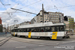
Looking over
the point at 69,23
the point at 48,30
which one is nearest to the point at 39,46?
the point at 48,30

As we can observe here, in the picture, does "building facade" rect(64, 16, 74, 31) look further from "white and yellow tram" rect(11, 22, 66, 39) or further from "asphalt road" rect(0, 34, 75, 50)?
"asphalt road" rect(0, 34, 75, 50)

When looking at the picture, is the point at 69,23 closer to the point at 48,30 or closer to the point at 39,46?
the point at 48,30

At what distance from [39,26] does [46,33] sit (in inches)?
97.6

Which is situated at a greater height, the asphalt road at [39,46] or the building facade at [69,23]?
the building facade at [69,23]

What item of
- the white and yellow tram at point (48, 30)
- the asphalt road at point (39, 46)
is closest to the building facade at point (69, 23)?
the white and yellow tram at point (48, 30)

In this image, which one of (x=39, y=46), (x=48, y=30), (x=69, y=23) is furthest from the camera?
(x=69, y=23)

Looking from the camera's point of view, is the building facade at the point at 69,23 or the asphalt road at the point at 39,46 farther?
the building facade at the point at 69,23

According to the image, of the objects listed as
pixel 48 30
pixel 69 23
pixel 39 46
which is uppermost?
pixel 69 23

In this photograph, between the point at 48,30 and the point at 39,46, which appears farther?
the point at 48,30

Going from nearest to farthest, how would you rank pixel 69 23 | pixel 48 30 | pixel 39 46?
pixel 39 46 → pixel 48 30 → pixel 69 23

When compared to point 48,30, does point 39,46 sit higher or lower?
lower

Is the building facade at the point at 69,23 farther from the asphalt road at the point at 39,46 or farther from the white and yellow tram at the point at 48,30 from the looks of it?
the asphalt road at the point at 39,46

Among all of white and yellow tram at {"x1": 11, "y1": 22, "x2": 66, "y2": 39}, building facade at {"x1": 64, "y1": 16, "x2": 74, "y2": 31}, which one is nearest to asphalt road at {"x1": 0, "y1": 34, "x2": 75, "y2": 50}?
white and yellow tram at {"x1": 11, "y1": 22, "x2": 66, "y2": 39}

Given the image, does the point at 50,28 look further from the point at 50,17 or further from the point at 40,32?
the point at 50,17
